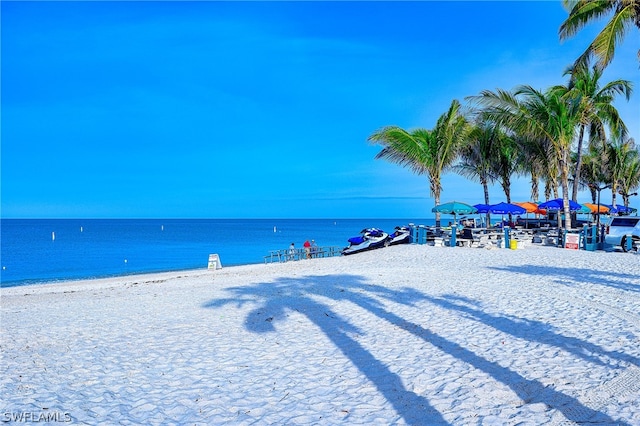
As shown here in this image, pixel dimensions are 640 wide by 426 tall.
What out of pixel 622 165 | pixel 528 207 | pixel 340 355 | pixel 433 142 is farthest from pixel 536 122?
pixel 622 165

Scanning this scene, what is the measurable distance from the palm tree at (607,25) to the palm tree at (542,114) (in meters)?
4.62

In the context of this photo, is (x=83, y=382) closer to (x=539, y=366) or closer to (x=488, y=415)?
(x=488, y=415)

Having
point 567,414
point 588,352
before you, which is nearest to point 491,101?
point 588,352

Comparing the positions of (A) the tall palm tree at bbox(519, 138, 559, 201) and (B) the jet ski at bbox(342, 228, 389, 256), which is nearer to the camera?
(B) the jet ski at bbox(342, 228, 389, 256)

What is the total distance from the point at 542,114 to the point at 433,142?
4.67 meters

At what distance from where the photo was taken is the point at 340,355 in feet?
19.4

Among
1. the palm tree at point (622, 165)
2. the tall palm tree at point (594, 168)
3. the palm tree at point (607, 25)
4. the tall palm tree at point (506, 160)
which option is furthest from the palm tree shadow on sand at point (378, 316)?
the tall palm tree at point (594, 168)

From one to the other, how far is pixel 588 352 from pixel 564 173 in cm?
1669

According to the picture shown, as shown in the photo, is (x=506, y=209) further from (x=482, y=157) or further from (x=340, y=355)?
(x=340, y=355)

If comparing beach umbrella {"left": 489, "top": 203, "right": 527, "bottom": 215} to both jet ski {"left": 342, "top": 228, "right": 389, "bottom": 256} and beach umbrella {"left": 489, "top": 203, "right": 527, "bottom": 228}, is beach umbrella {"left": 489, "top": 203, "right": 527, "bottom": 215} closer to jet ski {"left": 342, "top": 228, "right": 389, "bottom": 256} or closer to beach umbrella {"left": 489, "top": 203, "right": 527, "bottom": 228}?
beach umbrella {"left": 489, "top": 203, "right": 527, "bottom": 228}

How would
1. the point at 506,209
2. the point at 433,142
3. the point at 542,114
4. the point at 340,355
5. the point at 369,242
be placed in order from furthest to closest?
the point at 506,209 → the point at 369,242 → the point at 433,142 → the point at 542,114 → the point at 340,355

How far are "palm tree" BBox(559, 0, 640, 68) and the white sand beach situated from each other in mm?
6293

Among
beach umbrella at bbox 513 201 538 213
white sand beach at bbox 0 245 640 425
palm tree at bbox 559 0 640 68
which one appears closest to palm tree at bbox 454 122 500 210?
beach umbrella at bbox 513 201 538 213

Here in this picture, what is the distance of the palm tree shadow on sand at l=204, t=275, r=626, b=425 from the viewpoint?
4.21 m
